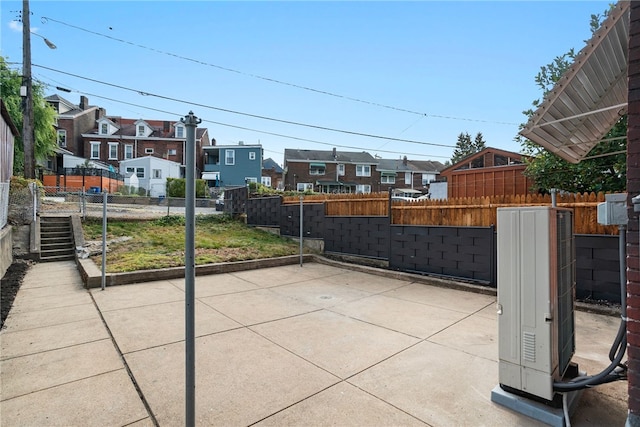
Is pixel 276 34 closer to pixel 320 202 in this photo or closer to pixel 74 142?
pixel 320 202

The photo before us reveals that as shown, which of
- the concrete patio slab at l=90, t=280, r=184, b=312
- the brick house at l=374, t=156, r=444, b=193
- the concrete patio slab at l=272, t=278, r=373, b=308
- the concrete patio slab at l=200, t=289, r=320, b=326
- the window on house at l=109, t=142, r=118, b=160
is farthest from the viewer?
the brick house at l=374, t=156, r=444, b=193

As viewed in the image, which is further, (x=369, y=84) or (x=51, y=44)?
(x=369, y=84)

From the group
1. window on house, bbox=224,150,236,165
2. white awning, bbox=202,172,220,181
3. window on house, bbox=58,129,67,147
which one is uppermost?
window on house, bbox=58,129,67,147

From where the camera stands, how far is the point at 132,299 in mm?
5191

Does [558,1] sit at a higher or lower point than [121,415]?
higher

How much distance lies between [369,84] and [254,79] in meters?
5.74

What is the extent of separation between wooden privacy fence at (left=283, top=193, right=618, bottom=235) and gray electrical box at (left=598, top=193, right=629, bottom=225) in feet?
9.64

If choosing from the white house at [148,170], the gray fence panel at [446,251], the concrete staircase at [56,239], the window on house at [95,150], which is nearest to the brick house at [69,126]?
the window on house at [95,150]

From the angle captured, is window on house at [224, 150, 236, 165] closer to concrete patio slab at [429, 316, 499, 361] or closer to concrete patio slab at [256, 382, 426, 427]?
concrete patio slab at [429, 316, 499, 361]

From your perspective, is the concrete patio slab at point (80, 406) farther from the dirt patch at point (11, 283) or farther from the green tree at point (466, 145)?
the green tree at point (466, 145)

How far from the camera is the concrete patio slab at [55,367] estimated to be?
8.68 feet

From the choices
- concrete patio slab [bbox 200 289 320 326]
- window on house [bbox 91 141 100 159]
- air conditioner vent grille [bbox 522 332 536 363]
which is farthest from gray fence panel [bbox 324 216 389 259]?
window on house [bbox 91 141 100 159]

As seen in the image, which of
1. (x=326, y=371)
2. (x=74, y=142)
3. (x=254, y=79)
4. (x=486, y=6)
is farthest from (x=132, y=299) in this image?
(x=74, y=142)

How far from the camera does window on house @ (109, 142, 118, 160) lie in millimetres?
32656
